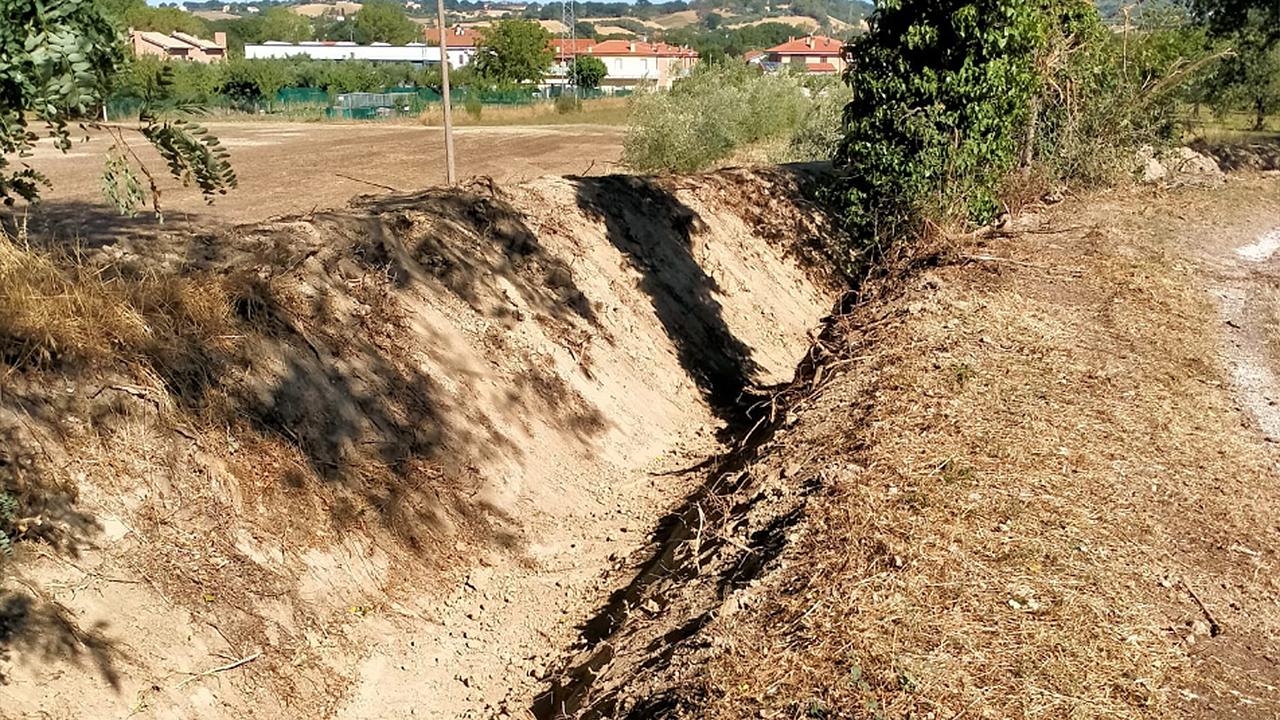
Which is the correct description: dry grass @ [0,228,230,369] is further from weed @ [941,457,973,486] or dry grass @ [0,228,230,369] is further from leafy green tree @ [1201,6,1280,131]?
leafy green tree @ [1201,6,1280,131]

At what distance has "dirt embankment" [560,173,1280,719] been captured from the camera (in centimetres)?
476

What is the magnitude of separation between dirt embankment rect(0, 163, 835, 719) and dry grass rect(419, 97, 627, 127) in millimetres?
48569

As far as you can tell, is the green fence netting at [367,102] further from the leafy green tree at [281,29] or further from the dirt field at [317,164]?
the leafy green tree at [281,29]

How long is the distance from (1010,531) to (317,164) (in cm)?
3226

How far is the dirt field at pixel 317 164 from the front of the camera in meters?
20.3

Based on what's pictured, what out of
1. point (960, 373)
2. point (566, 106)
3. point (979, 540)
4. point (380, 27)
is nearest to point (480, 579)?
point (979, 540)

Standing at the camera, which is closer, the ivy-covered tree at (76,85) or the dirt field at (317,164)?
the ivy-covered tree at (76,85)

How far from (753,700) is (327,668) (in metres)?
2.73

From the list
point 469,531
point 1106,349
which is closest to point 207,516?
point 469,531

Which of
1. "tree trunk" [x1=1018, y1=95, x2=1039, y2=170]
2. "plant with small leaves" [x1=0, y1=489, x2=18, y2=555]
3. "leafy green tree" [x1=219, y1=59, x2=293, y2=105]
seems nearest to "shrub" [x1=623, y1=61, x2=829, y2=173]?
"tree trunk" [x1=1018, y1=95, x2=1039, y2=170]

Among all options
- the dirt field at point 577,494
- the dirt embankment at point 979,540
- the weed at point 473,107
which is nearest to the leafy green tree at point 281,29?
the weed at point 473,107

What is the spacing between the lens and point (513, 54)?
8581 centimetres

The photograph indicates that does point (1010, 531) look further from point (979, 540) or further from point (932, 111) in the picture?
point (932, 111)

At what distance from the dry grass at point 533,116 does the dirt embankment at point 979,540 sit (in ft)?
164
